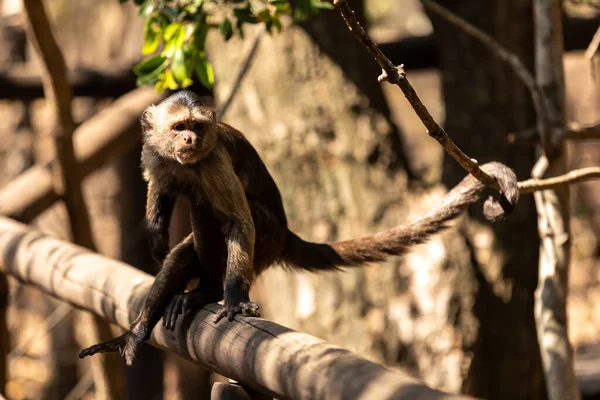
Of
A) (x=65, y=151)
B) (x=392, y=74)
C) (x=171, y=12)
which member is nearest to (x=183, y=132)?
(x=171, y=12)

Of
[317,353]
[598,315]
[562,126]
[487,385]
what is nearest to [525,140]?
[562,126]

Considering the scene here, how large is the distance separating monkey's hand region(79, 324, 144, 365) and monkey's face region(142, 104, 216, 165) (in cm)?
71

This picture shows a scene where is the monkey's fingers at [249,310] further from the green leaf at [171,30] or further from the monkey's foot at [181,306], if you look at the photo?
the green leaf at [171,30]

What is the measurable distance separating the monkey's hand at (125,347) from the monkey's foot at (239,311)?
1.61 ft

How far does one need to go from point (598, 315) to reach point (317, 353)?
30.0ft

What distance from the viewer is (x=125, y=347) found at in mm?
3289

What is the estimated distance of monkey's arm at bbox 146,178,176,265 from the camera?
3.67 metres

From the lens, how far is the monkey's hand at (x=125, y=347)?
3.25m

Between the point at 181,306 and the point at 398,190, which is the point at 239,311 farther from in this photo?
the point at 398,190

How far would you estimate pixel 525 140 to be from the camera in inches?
156

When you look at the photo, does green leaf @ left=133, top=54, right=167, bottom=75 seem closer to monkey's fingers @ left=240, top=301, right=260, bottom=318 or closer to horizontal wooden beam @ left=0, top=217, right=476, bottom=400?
horizontal wooden beam @ left=0, top=217, right=476, bottom=400

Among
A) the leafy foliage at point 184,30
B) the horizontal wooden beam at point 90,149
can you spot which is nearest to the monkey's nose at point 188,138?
the leafy foliage at point 184,30

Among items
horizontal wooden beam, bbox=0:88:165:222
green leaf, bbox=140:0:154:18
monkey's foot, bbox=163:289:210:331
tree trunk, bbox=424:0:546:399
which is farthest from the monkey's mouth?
horizontal wooden beam, bbox=0:88:165:222

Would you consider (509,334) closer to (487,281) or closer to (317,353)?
(487,281)
